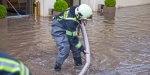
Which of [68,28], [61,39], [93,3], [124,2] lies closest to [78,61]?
[61,39]

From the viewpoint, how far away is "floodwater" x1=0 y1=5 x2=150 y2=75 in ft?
20.3

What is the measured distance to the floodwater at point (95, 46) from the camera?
6.19m

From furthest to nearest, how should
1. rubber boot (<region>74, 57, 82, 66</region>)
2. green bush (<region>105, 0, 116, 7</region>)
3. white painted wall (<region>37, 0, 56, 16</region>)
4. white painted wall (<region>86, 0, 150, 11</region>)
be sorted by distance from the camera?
white painted wall (<region>86, 0, 150, 11</region>), green bush (<region>105, 0, 116, 7</region>), white painted wall (<region>37, 0, 56, 16</region>), rubber boot (<region>74, 57, 82, 66</region>)

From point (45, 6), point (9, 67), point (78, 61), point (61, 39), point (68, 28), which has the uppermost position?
point (45, 6)

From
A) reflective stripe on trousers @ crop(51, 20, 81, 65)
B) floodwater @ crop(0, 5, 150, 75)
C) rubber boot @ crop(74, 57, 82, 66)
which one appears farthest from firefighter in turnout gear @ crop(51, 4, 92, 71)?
floodwater @ crop(0, 5, 150, 75)

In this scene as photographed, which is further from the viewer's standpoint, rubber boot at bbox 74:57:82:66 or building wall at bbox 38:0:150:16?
building wall at bbox 38:0:150:16

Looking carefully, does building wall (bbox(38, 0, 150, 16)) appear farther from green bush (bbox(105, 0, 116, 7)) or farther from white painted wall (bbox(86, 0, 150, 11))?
green bush (bbox(105, 0, 116, 7))

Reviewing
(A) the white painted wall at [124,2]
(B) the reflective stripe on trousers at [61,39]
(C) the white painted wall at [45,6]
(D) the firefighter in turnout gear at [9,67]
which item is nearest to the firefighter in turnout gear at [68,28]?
(B) the reflective stripe on trousers at [61,39]

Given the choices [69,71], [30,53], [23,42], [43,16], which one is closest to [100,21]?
[43,16]

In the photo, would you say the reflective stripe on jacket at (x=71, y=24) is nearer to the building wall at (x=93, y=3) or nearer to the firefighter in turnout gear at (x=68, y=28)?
the firefighter in turnout gear at (x=68, y=28)

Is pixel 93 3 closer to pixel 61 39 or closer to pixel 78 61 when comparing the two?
pixel 78 61

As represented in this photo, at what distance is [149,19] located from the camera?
13.4 metres

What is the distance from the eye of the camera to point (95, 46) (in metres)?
7.99

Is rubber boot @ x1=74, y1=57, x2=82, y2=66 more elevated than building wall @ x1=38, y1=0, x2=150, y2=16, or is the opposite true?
building wall @ x1=38, y1=0, x2=150, y2=16
